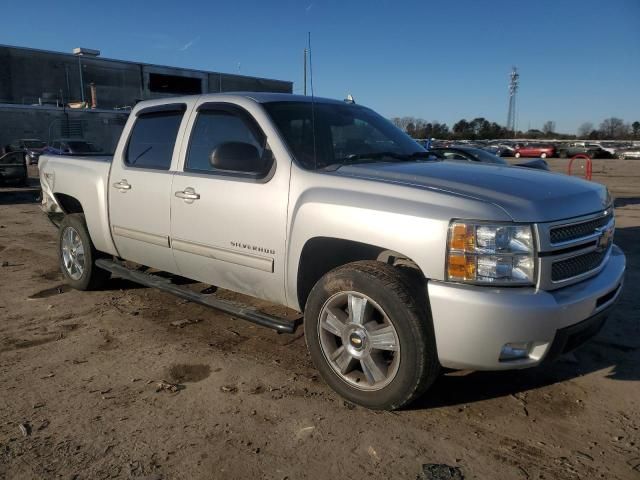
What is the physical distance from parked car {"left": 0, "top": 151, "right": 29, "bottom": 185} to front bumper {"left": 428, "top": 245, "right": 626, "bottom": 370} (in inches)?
675

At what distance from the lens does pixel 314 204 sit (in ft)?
10.8

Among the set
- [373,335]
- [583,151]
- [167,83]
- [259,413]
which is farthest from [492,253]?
[167,83]

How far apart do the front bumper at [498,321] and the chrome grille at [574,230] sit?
28cm

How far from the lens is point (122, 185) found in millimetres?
4711

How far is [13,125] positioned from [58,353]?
38152 mm

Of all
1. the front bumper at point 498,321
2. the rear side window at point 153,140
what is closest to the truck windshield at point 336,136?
the rear side window at point 153,140

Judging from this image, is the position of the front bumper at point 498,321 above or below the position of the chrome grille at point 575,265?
below

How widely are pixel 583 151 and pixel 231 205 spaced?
158 feet

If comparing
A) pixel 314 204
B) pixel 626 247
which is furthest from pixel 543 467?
pixel 626 247

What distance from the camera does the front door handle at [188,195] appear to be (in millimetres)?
3983

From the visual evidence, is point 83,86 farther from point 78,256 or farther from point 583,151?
point 78,256

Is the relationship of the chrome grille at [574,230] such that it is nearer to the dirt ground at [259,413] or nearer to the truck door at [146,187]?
the dirt ground at [259,413]

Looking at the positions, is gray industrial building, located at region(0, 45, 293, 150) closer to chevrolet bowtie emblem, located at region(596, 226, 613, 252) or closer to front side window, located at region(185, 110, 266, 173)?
front side window, located at region(185, 110, 266, 173)

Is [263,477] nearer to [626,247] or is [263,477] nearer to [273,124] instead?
[273,124]
